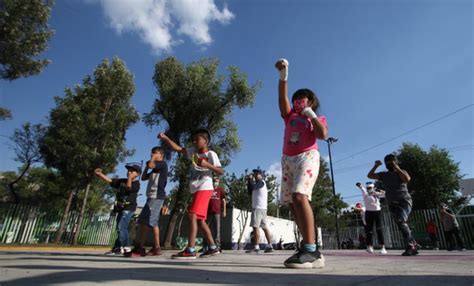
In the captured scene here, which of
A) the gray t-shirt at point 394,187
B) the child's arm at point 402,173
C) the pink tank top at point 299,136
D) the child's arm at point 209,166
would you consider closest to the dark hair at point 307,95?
the pink tank top at point 299,136

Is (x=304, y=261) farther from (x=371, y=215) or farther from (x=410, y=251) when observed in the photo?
(x=371, y=215)

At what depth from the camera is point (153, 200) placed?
5.30 metres

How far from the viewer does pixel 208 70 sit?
808 inches

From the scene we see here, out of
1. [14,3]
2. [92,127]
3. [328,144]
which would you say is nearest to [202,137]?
[14,3]

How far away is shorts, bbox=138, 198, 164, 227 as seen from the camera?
5.15 meters

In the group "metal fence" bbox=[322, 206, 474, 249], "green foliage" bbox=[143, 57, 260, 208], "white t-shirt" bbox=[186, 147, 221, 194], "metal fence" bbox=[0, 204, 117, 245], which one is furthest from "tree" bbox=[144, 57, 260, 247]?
"white t-shirt" bbox=[186, 147, 221, 194]

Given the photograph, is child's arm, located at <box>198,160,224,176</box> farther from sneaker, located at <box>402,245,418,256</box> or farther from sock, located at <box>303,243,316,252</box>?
sneaker, located at <box>402,245,418,256</box>

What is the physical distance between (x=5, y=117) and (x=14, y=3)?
241 inches

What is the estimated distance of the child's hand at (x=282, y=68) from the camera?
342cm

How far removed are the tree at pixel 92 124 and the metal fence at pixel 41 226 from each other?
1.25 m

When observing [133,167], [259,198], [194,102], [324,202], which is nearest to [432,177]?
[324,202]

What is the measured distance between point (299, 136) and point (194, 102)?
16.8m

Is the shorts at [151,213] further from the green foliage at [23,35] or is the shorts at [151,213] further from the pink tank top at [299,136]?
the green foliage at [23,35]

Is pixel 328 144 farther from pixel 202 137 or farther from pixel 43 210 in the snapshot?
pixel 202 137
